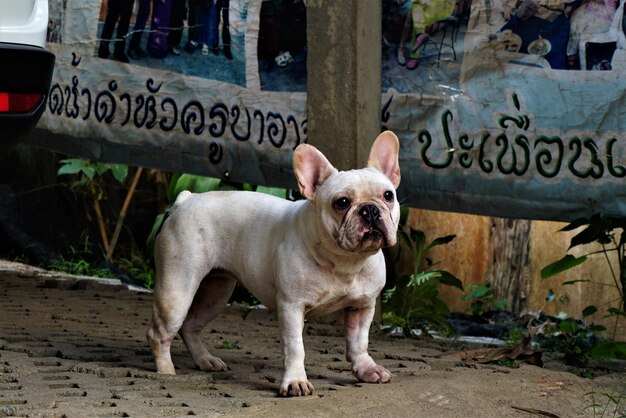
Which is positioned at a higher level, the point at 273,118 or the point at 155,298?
the point at 273,118

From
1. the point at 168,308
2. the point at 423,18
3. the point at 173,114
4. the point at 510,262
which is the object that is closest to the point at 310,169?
the point at 168,308

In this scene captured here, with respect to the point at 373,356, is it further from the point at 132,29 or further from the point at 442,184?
the point at 132,29

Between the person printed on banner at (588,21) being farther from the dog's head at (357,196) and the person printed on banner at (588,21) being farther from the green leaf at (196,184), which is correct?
the green leaf at (196,184)

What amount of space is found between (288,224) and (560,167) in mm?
1740

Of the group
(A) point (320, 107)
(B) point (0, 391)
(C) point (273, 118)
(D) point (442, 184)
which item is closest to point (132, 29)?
(C) point (273, 118)

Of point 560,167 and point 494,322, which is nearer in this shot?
point 560,167

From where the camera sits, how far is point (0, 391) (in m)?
4.95

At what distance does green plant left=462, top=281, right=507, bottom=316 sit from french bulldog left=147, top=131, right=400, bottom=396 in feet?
11.0

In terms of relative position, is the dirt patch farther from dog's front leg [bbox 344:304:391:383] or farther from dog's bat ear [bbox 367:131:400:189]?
dog's bat ear [bbox 367:131:400:189]

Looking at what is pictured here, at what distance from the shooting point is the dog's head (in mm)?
4898

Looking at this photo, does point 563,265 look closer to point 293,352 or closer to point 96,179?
point 293,352

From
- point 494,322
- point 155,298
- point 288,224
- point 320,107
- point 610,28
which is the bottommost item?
point 494,322

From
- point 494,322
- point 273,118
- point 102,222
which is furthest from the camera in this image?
point 102,222

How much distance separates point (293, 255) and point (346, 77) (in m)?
1.86
